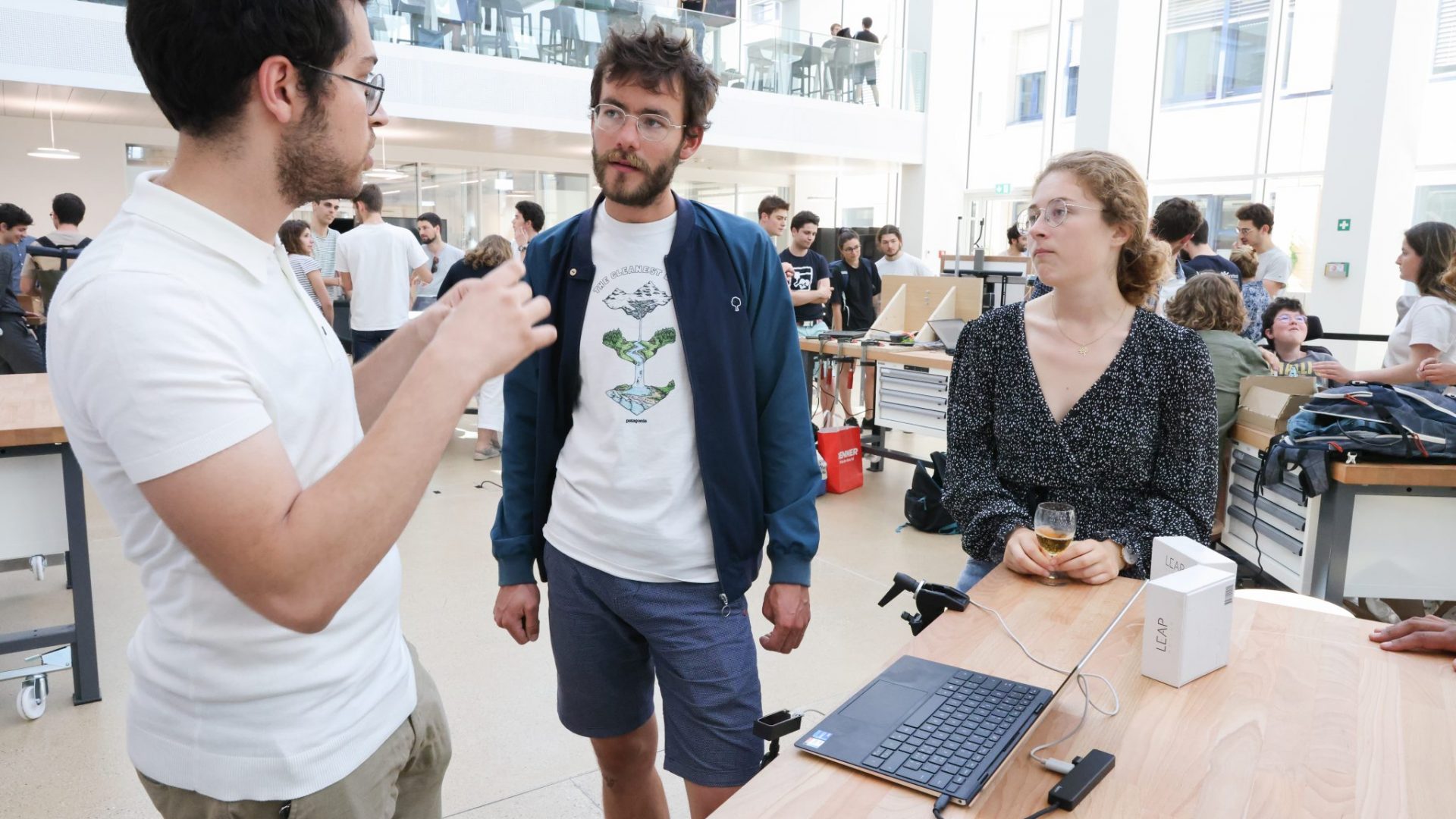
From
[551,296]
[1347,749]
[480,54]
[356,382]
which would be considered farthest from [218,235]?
[480,54]

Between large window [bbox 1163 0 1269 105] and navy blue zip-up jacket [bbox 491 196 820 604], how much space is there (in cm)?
1153

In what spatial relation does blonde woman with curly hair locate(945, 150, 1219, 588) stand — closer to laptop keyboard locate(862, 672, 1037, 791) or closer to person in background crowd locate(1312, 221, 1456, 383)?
laptop keyboard locate(862, 672, 1037, 791)

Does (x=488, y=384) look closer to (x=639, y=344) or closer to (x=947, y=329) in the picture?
(x=947, y=329)

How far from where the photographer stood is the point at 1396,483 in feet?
8.73

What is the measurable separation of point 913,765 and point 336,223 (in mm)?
12089

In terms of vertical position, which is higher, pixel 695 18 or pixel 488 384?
pixel 695 18

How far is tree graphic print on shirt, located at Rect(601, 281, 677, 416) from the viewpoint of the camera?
156cm

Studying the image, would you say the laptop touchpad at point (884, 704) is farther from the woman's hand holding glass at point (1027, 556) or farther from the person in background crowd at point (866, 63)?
the person in background crowd at point (866, 63)

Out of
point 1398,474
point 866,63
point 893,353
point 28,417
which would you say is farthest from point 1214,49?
point 28,417

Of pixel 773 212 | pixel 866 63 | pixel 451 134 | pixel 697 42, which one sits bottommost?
pixel 773 212

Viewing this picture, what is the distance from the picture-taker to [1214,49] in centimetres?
1135

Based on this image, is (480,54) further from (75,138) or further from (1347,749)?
(1347,749)

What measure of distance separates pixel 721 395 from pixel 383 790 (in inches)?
30.3

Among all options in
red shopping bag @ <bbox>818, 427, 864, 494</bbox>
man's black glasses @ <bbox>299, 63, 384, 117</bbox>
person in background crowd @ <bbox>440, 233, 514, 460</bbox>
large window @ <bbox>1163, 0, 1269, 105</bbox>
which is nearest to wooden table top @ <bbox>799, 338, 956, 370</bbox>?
red shopping bag @ <bbox>818, 427, 864, 494</bbox>
